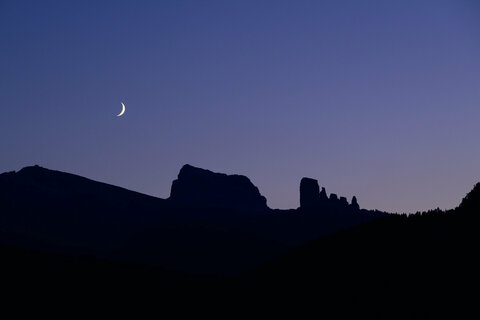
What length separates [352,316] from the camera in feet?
98.6

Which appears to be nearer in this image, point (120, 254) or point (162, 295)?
point (162, 295)

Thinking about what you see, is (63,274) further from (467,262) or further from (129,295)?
(467,262)

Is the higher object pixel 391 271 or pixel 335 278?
pixel 335 278

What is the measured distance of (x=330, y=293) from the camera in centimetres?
3403

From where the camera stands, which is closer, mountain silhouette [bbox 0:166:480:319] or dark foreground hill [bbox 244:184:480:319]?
dark foreground hill [bbox 244:184:480:319]

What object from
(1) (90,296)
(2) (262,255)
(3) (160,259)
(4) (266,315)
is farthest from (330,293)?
(3) (160,259)

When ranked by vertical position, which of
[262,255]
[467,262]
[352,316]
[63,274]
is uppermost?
[262,255]

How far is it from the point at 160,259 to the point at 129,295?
12807 cm

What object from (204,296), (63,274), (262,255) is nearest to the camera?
(204,296)

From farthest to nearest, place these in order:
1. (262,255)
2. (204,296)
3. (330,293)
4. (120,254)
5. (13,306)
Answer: (120,254) → (262,255) → (204,296) → (13,306) → (330,293)

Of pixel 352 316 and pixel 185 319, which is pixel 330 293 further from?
pixel 185 319

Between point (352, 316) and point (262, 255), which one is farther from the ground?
point (262, 255)

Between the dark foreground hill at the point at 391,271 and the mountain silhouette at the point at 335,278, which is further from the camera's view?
the mountain silhouette at the point at 335,278

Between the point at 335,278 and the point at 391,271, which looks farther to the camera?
the point at 335,278
